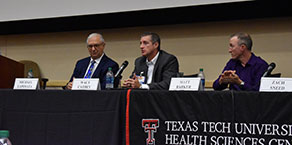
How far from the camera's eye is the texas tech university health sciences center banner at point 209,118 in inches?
63.4

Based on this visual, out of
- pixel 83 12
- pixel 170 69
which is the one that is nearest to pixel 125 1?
pixel 83 12

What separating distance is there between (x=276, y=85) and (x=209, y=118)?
36 centimetres

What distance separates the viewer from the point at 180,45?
13.2 ft

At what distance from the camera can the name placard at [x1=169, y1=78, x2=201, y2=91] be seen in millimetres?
1828

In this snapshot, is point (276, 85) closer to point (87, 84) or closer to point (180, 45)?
point (87, 84)

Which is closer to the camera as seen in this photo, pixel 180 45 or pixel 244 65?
pixel 244 65

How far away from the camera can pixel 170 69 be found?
2604 mm

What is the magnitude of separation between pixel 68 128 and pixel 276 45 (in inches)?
101

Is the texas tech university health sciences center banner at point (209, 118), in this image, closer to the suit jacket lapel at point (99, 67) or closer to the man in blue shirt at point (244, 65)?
the man in blue shirt at point (244, 65)

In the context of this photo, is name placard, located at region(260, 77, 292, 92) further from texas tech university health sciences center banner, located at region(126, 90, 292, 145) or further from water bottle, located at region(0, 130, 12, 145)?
water bottle, located at region(0, 130, 12, 145)

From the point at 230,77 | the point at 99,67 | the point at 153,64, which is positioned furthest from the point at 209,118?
the point at 99,67

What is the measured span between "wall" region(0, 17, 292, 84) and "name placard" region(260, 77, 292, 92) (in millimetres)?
2063

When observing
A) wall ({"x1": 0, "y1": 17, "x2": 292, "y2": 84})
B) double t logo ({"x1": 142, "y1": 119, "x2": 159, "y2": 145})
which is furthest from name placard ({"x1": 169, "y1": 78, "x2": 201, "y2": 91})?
wall ({"x1": 0, "y1": 17, "x2": 292, "y2": 84})

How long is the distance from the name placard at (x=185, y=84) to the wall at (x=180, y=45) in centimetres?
205
